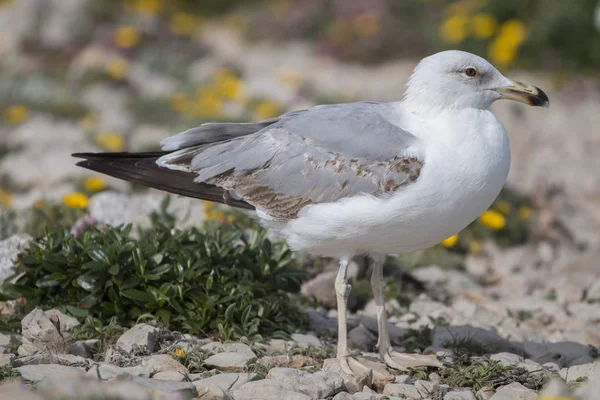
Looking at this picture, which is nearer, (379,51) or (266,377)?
(266,377)

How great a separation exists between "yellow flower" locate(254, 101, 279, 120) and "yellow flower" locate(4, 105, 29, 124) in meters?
2.77

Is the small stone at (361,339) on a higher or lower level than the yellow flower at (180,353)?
lower

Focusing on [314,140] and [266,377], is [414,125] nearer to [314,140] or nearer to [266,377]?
[314,140]

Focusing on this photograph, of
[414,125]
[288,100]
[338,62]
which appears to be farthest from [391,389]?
[338,62]

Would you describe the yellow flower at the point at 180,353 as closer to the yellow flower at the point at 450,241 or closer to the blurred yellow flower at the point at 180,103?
the yellow flower at the point at 450,241

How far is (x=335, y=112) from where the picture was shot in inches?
204

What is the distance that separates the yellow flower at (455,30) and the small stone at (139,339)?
947cm

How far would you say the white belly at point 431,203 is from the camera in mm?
4715

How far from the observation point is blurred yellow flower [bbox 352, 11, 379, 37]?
15023 millimetres

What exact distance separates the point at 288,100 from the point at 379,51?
3.78 m

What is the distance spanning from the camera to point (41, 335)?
15.8 ft

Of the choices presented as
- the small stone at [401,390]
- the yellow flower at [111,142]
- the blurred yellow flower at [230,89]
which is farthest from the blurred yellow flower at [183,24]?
the small stone at [401,390]

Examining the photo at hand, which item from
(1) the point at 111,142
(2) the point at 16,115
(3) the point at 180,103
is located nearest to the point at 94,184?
(1) the point at 111,142

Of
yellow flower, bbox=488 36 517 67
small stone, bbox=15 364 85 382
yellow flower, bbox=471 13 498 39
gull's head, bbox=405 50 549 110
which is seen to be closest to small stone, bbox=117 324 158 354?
small stone, bbox=15 364 85 382
